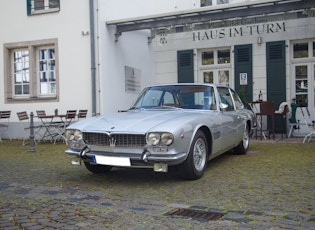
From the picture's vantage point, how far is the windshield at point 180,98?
6.79m

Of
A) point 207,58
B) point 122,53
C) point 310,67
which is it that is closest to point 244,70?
point 207,58

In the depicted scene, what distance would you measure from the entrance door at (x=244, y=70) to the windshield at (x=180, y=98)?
6552 millimetres

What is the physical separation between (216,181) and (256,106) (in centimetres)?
793

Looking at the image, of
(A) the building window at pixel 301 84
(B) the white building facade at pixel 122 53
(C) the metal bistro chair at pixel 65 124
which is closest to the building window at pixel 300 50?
(B) the white building facade at pixel 122 53

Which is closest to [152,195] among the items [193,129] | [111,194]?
[111,194]

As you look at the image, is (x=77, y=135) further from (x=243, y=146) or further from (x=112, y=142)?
(x=243, y=146)

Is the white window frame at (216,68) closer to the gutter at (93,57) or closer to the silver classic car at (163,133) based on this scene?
the gutter at (93,57)

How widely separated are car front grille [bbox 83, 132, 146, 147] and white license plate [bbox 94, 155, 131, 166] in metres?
0.19

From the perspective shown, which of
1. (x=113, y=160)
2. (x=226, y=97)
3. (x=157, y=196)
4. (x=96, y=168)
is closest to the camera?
(x=157, y=196)

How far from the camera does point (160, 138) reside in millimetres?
5324

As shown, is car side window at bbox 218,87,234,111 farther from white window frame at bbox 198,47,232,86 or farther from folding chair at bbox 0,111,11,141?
folding chair at bbox 0,111,11,141

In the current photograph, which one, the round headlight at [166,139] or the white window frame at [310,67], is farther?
the white window frame at [310,67]

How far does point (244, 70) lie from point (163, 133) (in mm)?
8751

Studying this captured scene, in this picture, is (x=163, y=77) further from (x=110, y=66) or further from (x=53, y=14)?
(x=53, y=14)
